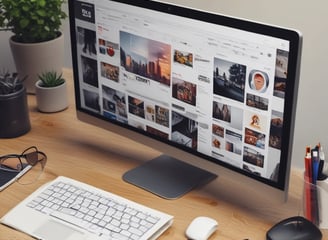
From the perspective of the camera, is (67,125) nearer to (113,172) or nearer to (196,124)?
(113,172)

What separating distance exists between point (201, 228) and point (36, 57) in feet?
2.77

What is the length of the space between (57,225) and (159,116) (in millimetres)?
337

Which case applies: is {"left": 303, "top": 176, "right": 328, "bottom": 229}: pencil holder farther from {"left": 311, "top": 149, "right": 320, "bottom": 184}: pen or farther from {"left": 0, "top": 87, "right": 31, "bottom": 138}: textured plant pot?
{"left": 0, "top": 87, "right": 31, "bottom": 138}: textured plant pot

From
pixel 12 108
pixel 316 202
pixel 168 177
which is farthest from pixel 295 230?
pixel 12 108

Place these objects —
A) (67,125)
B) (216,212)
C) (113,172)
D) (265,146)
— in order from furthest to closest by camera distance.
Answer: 1. (67,125)
2. (113,172)
3. (216,212)
4. (265,146)

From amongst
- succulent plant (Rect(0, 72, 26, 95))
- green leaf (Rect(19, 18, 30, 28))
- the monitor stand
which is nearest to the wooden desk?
the monitor stand

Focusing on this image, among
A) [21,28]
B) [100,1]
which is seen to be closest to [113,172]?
[100,1]

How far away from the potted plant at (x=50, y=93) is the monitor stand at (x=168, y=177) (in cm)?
40

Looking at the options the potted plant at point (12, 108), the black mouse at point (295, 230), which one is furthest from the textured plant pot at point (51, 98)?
the black mouse at point (295, 230)

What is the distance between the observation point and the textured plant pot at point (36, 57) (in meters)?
1.77

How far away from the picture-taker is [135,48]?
1.35 metres

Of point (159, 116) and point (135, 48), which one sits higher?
point (135, 48)

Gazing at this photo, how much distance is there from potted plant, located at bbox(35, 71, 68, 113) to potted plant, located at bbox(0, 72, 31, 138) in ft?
0.33

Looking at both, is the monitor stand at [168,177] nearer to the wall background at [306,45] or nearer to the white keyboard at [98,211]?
the white keyboard at [98,211]
